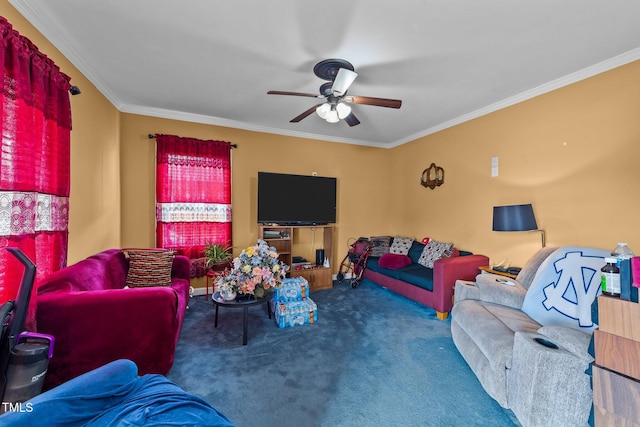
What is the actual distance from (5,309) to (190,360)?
52.1 inches

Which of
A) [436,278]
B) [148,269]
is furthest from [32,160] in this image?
[436,278]

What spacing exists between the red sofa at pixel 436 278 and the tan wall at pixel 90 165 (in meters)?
3.68

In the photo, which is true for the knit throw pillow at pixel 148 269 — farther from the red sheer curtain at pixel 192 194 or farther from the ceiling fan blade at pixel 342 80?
the ceiling fan blade at pixel 342 80

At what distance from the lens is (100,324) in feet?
5.72

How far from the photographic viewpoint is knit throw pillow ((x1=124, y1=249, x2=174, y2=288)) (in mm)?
2740

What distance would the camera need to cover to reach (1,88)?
1490mm

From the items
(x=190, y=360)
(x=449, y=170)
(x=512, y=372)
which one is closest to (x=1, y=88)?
(x=190, y=360)

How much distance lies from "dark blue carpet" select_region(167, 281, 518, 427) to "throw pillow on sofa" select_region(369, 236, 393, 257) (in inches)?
60.3

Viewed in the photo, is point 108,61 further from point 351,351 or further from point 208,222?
point 351,351

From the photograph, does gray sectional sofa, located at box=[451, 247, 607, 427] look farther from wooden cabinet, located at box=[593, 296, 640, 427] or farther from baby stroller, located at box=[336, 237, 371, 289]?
baby stroller, located at box=[336, 237, 371, 289]

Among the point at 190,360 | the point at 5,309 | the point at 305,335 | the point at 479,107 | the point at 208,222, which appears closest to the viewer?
the point at 5,309

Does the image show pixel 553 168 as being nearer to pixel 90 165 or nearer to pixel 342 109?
pixel 342 109

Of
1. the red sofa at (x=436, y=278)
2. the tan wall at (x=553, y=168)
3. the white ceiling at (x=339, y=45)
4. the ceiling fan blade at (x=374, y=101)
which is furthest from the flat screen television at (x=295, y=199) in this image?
the ceiling fan blade at (x=374, y=101)

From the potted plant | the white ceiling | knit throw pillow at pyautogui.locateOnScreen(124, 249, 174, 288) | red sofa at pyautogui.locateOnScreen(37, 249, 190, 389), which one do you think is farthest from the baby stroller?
red sofa at pyautogui.locateOnScreen(37, 249, 190, 389)
